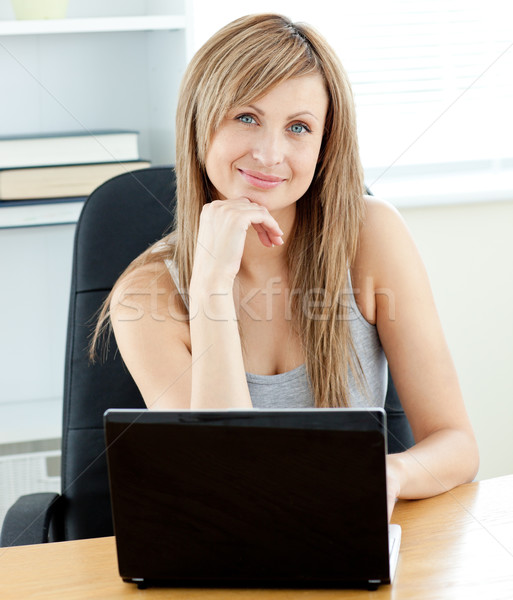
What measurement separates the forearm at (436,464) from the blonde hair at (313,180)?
211mm

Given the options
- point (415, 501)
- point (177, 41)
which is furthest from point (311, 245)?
point (177, 41)

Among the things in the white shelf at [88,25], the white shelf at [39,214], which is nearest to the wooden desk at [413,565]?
the white shelf at [39,214]

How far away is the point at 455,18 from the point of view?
197 centimetres

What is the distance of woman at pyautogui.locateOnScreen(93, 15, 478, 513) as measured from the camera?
3.59ft

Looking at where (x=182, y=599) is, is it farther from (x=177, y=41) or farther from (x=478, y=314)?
(x=478, y=314)

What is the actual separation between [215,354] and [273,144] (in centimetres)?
32

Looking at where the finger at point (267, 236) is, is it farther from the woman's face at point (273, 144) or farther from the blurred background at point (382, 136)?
the blurred background at point (382, 136)

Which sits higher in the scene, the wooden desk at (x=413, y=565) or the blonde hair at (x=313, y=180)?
the blonde hair at (x=313, y=180)

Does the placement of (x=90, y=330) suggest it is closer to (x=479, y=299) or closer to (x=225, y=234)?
(x=225, y=234)

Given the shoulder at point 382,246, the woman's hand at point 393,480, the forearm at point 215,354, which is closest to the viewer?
the woman's hand at point 393,480

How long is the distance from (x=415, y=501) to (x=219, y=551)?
307 mm

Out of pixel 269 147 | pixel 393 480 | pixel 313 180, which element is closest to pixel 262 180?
pixel 269 147

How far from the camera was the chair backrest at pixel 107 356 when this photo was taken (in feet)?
A: 4.09

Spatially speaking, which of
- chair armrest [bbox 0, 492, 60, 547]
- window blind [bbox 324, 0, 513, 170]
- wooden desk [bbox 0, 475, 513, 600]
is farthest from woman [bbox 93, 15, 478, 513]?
window blind [bbox 324, 0, 513, 170]
